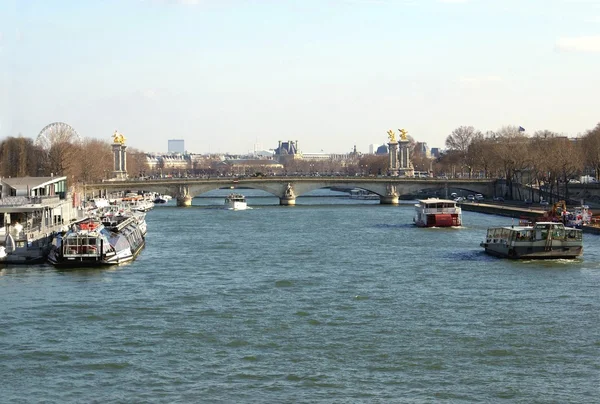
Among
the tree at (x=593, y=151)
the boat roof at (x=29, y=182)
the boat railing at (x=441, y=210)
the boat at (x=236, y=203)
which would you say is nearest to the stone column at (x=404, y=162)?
the tree at (x=593, y=151)

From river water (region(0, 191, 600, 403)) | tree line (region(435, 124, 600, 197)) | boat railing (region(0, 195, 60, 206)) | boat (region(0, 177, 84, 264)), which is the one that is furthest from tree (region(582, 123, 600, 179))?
boat railing (region(0, 195, 60, 206))

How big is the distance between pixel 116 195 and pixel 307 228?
5401 cm

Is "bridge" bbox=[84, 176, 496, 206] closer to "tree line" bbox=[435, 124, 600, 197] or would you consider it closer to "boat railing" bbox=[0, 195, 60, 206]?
"tree line" bbox=[435, 124, 600, 197]

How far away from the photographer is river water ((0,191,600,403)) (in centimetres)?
2512

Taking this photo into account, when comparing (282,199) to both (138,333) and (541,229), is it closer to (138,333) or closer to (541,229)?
(541,229)

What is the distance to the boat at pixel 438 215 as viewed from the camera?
74.6m

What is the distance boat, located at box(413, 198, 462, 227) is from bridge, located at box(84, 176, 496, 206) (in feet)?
127

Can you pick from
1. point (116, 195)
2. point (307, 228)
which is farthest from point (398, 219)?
point (116, 195)

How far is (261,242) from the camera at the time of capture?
205ft

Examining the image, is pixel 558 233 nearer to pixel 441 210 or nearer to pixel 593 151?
pixel 441 210

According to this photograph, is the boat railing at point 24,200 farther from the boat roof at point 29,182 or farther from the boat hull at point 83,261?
the boat hull at point 83,261

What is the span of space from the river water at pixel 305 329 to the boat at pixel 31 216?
1741 millimetres

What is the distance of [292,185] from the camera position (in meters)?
116

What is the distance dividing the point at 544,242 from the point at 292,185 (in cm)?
6810
